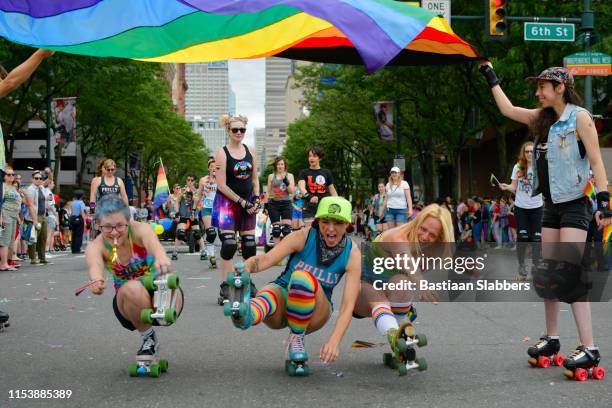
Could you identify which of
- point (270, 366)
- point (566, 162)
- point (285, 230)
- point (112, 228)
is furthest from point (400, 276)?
point (285, 230)

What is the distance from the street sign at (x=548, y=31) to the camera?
1638 centimetres

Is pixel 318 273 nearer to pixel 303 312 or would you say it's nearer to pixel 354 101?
pixel 303 312

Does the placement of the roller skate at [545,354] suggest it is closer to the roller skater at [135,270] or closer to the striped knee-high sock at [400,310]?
the striped knee-high sock at [400,310]

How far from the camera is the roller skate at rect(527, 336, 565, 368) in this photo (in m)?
5.27

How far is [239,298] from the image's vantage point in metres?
4.57

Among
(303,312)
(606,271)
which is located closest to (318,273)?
(303,312)

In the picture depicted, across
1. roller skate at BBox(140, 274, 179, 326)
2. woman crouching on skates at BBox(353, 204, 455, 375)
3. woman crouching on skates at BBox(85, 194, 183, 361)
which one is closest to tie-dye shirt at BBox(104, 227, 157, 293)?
woman crouching on skates at BBox(85, 194, 183, 361)

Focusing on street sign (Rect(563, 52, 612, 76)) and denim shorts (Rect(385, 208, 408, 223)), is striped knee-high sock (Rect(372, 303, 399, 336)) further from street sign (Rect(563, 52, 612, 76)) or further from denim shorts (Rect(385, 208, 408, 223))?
street sign (Rect(563, 52, 612, 76))

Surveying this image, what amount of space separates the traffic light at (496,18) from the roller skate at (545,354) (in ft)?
36.3

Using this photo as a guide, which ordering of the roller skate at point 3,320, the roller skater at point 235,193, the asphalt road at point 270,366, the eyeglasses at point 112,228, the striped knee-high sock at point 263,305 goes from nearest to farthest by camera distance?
the asphalt road at point 270,366
the striped knee-high sock at point 263,305
the eyeglasses at point 112,228
the roller skate at point 3,320
the roller skater at point 235,193

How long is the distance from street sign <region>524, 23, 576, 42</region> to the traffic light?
1.18 m

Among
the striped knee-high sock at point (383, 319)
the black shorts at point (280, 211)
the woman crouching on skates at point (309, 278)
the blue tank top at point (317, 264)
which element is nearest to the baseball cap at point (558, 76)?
the woman crouching on skates at point (309, 278)

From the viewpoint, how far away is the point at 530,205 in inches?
409

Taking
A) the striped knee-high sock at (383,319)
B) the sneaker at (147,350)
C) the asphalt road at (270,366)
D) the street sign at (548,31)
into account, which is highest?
the street sign at (548,31)
